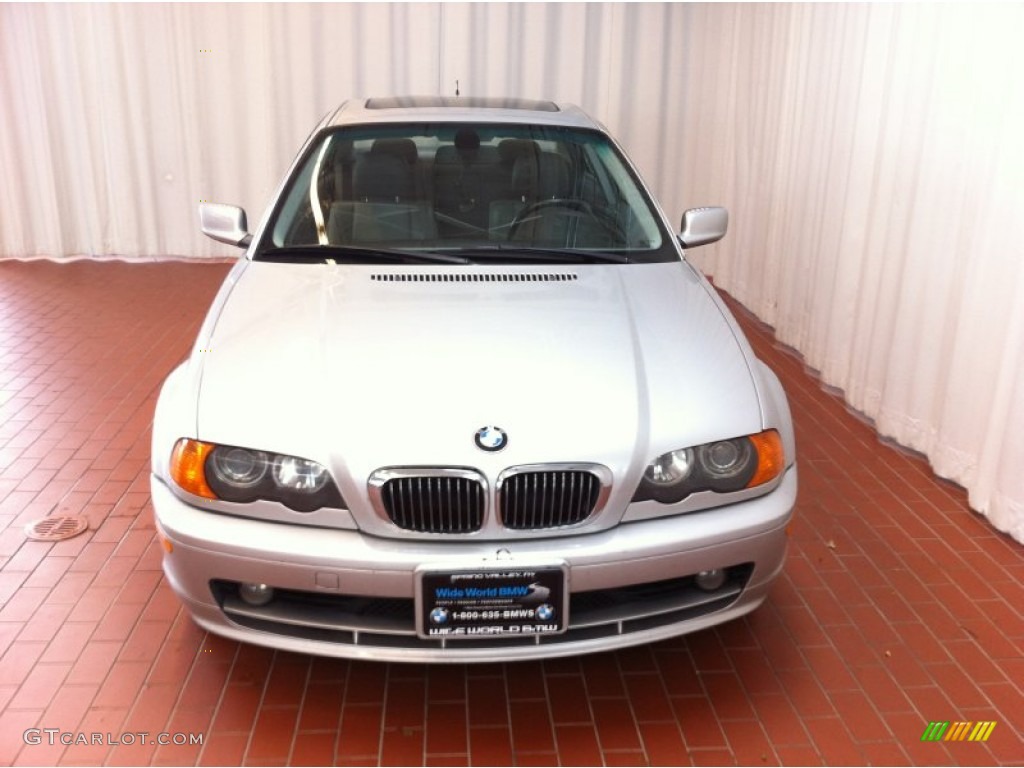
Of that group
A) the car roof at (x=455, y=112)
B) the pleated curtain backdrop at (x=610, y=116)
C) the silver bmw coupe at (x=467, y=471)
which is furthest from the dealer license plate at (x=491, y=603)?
the pleated curtain backdrop at (x=610, y=116)

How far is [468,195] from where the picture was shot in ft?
12.1

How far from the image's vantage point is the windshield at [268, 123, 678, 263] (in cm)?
351

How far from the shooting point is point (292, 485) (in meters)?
2.47

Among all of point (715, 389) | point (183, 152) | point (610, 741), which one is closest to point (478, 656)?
point (610, 741)

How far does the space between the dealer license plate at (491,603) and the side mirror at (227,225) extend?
1.92m

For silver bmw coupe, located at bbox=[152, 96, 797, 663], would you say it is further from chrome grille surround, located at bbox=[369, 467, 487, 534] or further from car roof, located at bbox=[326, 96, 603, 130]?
car roof, located at bbox=[326, 96, 603, 130]

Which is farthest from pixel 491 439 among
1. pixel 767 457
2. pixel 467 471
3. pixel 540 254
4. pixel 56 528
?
pixel 56 528

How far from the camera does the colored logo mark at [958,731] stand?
2664 mm

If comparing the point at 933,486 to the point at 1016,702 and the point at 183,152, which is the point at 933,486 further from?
the point at 183,152

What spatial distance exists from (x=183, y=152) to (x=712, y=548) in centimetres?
666

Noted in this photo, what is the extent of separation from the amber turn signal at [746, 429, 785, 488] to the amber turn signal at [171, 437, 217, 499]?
1.43 metres

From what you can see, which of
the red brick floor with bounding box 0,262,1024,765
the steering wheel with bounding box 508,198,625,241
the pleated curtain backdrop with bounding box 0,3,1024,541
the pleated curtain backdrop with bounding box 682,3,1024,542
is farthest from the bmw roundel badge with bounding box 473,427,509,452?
the pleated curtain backdrop with bounding box 0,3,1024,541

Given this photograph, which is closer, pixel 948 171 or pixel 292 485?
pixel 292 485

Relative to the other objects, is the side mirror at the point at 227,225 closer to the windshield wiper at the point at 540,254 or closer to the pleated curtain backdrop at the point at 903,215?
the windshield wiper at the point at 540,254
